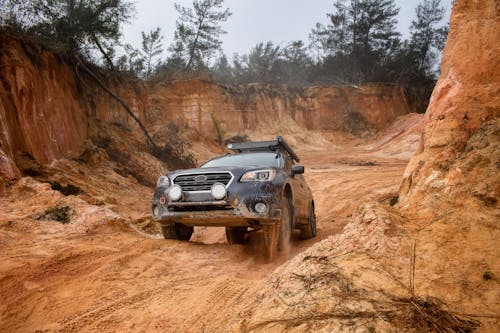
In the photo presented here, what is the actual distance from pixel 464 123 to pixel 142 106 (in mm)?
18799

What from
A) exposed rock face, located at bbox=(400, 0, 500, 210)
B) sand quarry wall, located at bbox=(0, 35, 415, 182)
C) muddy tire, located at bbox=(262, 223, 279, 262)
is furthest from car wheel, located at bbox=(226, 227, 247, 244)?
sand quarry wall, located at bbox=(0, 35, 415, 182)

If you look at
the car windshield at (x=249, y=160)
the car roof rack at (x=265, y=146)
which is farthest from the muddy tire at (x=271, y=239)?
the car roof rack at (x=265, y=146)

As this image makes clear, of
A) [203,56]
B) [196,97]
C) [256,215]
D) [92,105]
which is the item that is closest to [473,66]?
[256,215]

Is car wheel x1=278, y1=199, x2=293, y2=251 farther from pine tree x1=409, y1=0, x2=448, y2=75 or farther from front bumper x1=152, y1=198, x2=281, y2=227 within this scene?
pine tree x1=409, y1=0, x2=448, y2=75

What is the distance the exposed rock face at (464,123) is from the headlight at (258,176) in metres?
1.80

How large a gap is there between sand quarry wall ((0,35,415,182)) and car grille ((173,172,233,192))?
13.9 ft

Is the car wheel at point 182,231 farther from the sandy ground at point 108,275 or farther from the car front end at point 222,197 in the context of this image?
the car front end at point 222,197

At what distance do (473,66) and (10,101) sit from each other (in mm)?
10744

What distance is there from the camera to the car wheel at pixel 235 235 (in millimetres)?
6625

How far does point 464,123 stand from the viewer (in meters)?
4.78

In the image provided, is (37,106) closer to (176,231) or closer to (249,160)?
(176,231)

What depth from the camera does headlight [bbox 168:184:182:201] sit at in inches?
211

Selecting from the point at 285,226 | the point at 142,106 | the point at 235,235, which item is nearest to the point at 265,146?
the point at 235,235

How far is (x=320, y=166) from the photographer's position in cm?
2039
